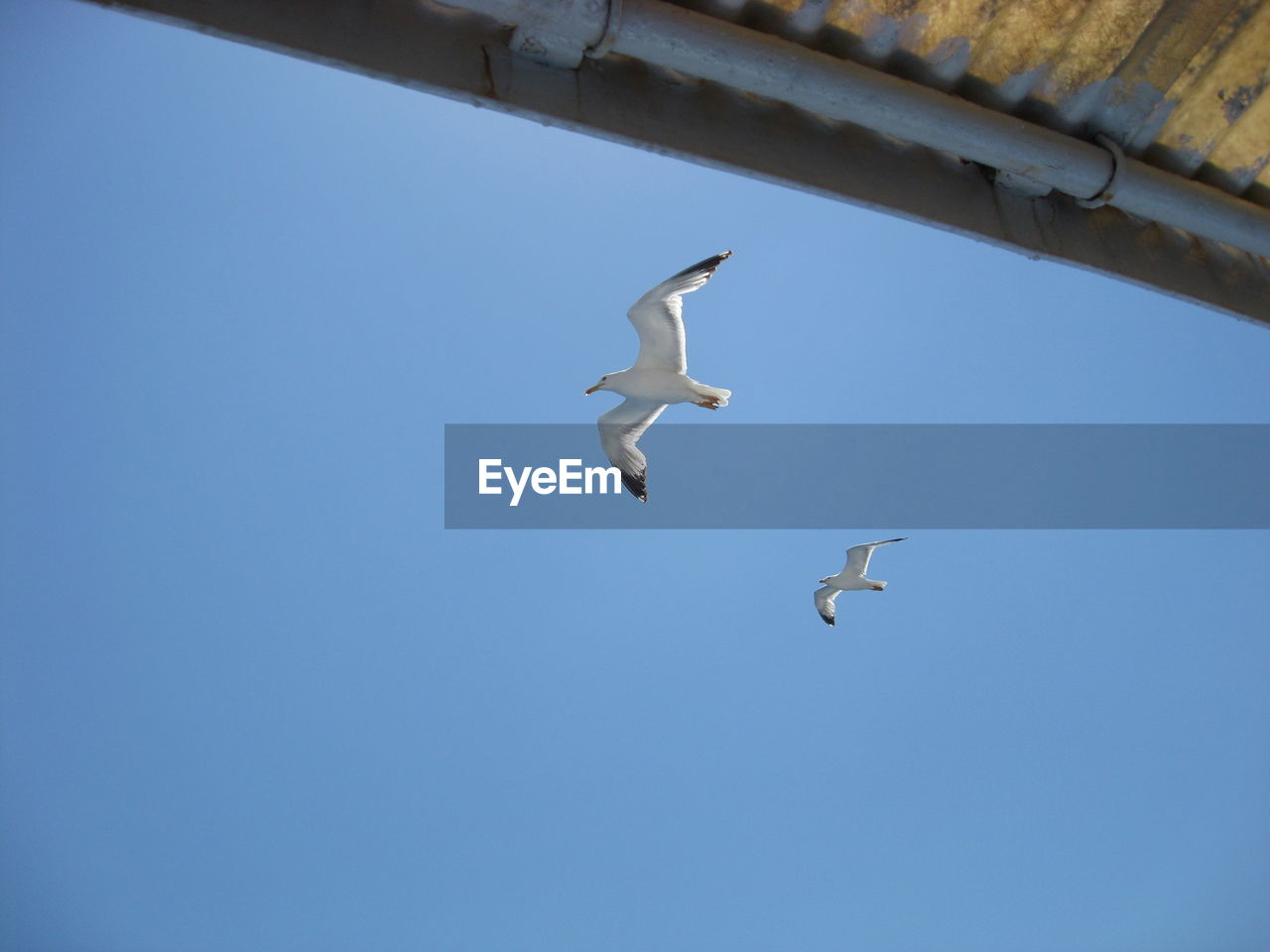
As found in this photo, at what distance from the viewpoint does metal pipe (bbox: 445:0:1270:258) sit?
9.16ft

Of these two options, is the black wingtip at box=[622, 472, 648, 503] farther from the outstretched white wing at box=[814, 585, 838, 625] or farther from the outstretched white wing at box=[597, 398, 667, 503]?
the outstretched white wing at box=[814, 585, 838, 625]

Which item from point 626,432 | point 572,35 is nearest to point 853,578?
point 626,432

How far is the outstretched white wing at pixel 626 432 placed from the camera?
8.18 meters

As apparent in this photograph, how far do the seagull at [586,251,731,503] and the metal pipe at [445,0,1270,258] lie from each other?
303cm

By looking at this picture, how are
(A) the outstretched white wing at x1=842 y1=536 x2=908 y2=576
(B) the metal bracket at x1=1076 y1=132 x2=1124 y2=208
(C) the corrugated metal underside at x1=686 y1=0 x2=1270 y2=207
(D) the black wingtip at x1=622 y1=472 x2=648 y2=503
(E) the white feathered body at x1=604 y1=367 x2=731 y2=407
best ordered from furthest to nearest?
1. (A) the outstretched white wing at x1=842 y1=536 x2=908 y2=576
2. (D) the black wingtip at x1=622 y1=472 x2=648 y2=503
3. (E) the white feathered body at x1=604 y1=367 x2=731 y2=407
4. (B) the metal bracket at x1=1076 y1=132 x2=1124 y2=208
5. (C) the corrugated metal underside at x1=686 y1=0 x2=1270 y2=207

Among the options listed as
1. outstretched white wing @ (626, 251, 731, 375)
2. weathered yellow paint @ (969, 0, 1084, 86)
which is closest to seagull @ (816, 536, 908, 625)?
outstretched white wing @ (626, 251, 731, 375)

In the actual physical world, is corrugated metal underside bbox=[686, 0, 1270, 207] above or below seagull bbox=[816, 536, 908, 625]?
below

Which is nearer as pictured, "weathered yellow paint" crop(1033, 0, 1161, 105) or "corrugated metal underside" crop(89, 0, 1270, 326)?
"corrugated metal underside" crop(89, 0, 1270, 326)

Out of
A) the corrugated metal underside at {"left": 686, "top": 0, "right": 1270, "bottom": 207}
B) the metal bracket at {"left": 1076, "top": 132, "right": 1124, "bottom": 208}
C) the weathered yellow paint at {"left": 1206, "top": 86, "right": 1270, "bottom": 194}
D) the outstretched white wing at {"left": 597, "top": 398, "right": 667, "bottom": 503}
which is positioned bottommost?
the metal bracket at {"left": 1076, "top": 132, "right": 1124, "bottom": 208}

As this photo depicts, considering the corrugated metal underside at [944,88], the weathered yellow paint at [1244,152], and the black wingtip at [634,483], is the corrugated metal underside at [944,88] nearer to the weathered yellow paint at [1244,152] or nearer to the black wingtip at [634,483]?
the weathered yellow paint at [1244,152]

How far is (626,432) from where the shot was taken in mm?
8359

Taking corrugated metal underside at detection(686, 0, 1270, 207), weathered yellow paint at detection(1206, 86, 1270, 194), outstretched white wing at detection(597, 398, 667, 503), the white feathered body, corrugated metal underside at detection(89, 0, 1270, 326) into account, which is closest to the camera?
corrugated metal underside at detection(89, 0, 1270, 326)

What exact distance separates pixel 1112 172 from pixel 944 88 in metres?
0.65

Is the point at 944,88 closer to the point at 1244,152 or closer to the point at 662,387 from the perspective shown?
the point at 1244,152
